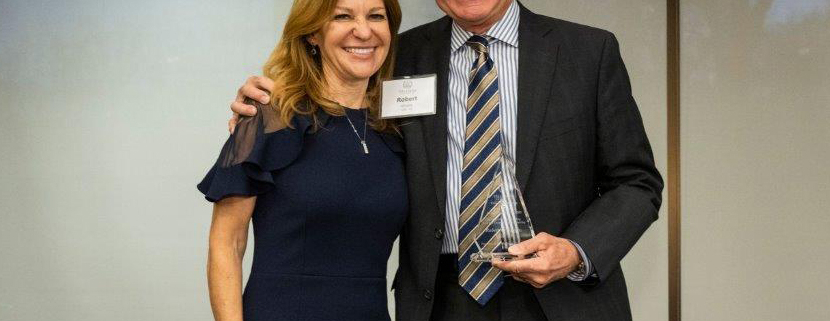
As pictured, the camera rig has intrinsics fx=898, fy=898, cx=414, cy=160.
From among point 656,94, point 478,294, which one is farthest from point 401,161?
point 656,94

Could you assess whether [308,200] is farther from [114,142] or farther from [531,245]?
[114,142]

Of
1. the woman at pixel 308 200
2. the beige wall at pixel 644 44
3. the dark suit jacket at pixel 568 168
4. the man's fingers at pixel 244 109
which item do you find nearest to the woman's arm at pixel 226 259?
the woman at pixel 308 200

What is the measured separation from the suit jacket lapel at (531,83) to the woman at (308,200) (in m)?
0.28

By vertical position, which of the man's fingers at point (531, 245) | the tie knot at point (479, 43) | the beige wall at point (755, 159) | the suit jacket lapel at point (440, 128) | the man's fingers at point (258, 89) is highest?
the tie knot at point (479, 43)

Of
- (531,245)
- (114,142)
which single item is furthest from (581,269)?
(114,142)

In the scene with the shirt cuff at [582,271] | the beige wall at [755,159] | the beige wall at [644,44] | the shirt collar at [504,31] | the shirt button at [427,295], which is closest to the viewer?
the shirt cuff at [582,271]

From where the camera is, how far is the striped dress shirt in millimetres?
1868

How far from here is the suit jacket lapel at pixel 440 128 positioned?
1876 mm

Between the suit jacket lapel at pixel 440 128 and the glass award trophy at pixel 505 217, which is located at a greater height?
the suit jacket lapel at pixel 440 128

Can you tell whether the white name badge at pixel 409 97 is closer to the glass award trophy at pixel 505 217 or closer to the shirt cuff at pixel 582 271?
the glass award trophy at pixel 505 217

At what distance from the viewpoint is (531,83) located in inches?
74.9

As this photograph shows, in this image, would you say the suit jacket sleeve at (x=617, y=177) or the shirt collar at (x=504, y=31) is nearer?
the suit jacket sleeve at (x=617, y=177)

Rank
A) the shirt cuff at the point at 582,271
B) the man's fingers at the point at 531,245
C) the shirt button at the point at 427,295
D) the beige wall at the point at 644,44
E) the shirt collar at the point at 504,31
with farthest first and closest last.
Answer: the beige wall at the point at 644,44 < the shirt collar at the point at 504,31 < the shirt button at the point at 427,295 < the shirt cuff at the point at 582,271 < the man's fingers at the point at 531,245

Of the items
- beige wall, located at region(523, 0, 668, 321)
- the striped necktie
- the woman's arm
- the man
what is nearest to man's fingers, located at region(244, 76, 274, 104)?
the man
